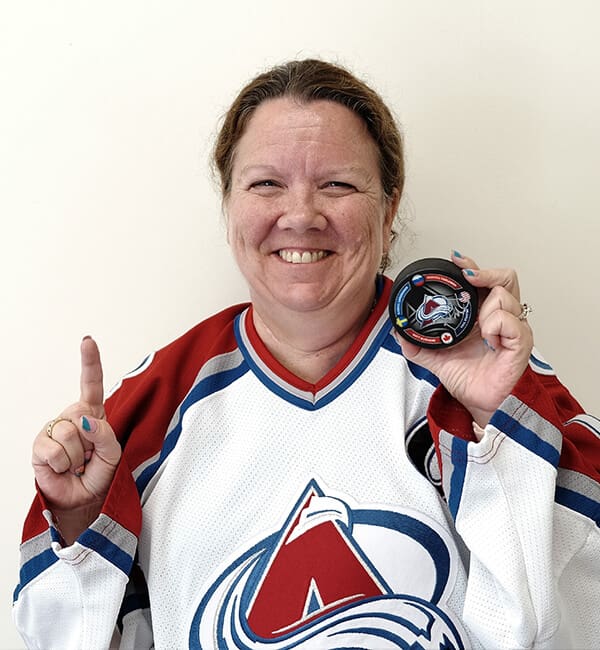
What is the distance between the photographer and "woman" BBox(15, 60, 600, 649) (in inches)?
52.9

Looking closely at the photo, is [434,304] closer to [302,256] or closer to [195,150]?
[302,256]

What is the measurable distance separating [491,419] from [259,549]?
17.0 inches

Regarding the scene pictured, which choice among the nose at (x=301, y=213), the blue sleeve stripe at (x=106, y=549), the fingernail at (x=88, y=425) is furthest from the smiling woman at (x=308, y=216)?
the blue sleeve stripe at (x=106, y=549)

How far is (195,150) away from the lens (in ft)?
6.25

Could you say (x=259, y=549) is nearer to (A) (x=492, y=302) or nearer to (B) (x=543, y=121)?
(A) (x=492, y=302)

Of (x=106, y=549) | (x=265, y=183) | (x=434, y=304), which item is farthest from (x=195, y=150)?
(x=106, y=549)

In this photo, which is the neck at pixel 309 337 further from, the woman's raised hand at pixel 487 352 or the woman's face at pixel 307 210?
the woman's raised hand at pixel 487 352

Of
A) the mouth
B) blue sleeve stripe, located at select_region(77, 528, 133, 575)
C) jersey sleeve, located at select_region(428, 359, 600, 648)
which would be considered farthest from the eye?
blue sleeve stripe, located at select_region(77, 528, 133, 575)

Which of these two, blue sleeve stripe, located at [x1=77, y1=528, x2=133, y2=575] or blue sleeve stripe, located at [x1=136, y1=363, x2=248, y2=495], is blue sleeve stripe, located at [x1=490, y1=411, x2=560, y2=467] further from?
blue sleeve stripe, located at [x1=77, y1=528, x2=133, y2=575]

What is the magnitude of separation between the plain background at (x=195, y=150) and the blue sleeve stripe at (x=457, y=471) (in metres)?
0.66

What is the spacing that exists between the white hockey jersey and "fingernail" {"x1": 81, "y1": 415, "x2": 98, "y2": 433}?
10 cm

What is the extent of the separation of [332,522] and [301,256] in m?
0.44

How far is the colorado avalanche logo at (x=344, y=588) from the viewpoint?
1401 millimetres

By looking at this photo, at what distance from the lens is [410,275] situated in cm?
137
